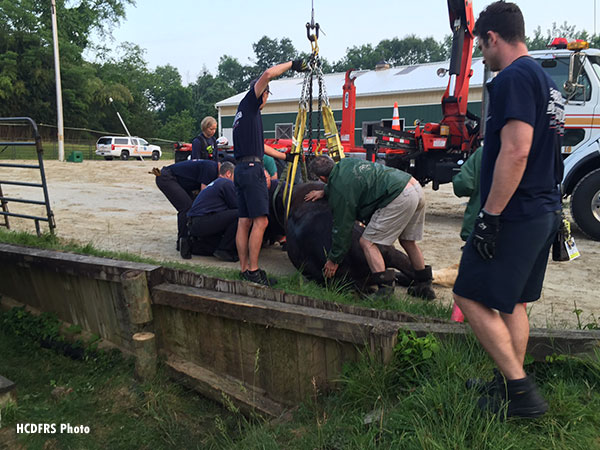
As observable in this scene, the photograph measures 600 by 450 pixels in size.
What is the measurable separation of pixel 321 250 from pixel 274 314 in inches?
63.0

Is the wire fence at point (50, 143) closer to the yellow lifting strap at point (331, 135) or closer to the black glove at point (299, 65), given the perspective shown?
the yellow lifting strap at point (331, 135)

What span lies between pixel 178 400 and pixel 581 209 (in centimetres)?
595

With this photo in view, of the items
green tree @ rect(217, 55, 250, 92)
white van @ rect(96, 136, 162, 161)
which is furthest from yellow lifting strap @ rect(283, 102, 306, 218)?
green tree @ rect(217, 55, 250, 92)

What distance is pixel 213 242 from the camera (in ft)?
20.7

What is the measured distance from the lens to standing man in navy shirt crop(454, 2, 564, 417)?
213 centimetres

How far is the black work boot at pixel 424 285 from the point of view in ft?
15.1

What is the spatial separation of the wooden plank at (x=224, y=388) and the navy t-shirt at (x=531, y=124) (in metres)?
1.97

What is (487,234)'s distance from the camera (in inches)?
86.3

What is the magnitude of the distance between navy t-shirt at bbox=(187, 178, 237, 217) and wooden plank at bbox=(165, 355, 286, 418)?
2293 mm

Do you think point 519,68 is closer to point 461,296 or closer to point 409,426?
point 461,296

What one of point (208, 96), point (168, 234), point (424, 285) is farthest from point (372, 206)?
point (208, 96)

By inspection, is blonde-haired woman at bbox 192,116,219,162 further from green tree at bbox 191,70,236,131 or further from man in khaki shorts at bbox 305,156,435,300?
green tree at bbox 191,70,236,131

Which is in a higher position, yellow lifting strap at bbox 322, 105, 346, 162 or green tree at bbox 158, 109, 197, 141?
green tree at bbox 158, 109, 197, 141

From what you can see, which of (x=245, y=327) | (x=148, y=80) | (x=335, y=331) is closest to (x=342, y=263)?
(x=245, y=327)
